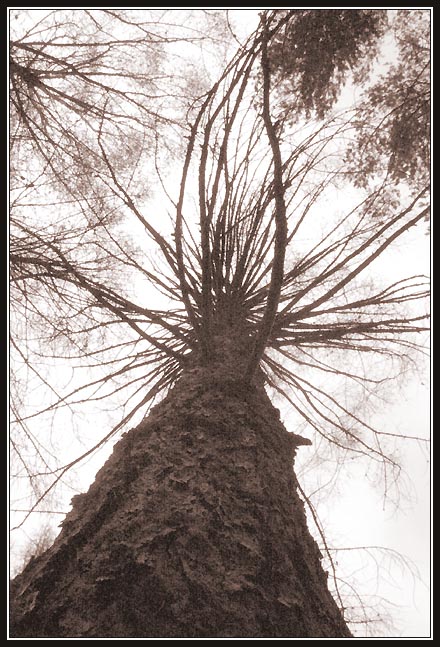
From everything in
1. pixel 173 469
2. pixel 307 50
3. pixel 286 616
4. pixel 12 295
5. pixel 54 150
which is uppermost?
pixel 54 150

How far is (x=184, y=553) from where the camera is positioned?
113 cm

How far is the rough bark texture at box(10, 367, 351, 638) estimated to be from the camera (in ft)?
3.34

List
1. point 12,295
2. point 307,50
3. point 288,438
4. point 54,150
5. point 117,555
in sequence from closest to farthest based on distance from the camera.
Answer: point 117,555 → point 288,438 → point 307,50 → point 12,295 → point 54,150

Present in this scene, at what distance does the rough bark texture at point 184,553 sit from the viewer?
1.02 m

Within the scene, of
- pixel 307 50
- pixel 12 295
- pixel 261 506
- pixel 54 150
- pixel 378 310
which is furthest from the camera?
pixel 378 310

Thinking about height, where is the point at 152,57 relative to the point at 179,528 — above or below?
above

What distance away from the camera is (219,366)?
6.72 ft

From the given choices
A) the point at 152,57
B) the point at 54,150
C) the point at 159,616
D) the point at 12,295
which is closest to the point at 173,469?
the point at 159,616

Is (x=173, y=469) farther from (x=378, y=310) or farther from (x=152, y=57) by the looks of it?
(x=152, y=57)

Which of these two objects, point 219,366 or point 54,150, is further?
point 54,150

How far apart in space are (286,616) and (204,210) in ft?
5.60

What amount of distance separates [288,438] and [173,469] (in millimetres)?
598

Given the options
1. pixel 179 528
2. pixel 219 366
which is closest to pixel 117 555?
pixel 179 528

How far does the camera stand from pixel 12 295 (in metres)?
3.05
